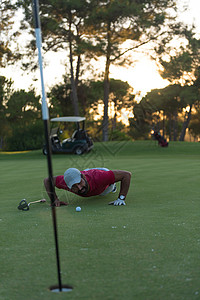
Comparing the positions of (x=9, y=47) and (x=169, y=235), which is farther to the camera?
(x=9, y=47)

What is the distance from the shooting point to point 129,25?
119ft

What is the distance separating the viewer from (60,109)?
174 ft

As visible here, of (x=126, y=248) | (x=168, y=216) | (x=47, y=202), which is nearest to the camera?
(x=126, y=248)

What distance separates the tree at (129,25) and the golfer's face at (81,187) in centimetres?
2795

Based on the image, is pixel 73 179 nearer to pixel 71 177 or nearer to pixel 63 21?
pixel 71 177

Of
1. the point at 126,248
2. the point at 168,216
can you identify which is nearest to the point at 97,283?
the point at 126,248

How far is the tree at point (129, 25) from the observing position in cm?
3488

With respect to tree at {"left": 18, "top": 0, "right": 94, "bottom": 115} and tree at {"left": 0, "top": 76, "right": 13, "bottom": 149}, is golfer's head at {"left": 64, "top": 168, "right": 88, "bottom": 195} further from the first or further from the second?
tree at {"left": 0, "top": 76, "right": 13, "bottom": 149}

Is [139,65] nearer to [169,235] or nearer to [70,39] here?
[70,39]

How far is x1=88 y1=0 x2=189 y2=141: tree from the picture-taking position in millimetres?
34875

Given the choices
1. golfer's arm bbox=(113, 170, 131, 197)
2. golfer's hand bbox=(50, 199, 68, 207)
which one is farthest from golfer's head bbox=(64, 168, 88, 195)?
golfer's arm bbox=(113, 170, 131, 197)

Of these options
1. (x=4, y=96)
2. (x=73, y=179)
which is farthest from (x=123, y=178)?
(x=4, y=96)

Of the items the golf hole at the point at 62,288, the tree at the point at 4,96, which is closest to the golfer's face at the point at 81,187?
the golf hole at the point at 62,288

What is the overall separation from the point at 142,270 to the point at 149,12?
3518 centimetres
